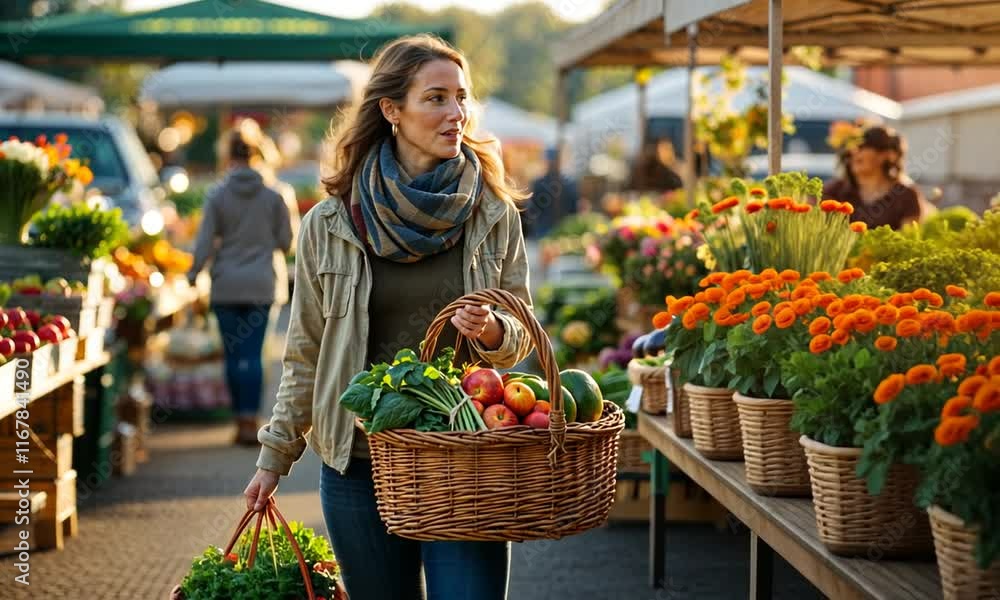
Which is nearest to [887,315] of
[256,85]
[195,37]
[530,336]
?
[530,336]

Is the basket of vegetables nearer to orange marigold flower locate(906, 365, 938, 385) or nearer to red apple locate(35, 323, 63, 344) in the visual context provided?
orange marigold flower locate(906, 365, 938, 385)

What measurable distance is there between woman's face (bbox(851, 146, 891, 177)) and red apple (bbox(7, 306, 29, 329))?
4.55 metres

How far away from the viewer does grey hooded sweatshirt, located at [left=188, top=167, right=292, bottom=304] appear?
8.64m

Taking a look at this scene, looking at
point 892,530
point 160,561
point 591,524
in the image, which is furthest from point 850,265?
point 160,561

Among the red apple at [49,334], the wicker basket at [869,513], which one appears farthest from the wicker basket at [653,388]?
the red apple at [49,334]

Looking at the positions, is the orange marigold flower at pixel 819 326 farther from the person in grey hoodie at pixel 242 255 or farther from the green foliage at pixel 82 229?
the person in grey hoodie at pixel 242 255

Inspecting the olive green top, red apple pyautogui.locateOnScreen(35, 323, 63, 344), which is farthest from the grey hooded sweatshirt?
the olive green top

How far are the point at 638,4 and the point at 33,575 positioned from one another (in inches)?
157

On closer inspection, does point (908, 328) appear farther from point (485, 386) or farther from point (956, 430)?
point (485, 386)

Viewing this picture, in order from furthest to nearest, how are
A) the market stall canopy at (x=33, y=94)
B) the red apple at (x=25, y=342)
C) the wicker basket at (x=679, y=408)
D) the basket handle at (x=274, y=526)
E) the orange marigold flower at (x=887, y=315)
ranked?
the market stall canopy at (x=33, y=94), the red apple at (x=25, y=342), the wicker basket at (x=679, y=408), the basket handle at (x=274, y=526), the orange marigold flower at (x=887, y=315)

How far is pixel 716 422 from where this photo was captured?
429 cm

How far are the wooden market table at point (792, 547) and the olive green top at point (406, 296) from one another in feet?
3.41

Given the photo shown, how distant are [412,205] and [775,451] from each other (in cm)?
124

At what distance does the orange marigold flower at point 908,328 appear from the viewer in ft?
10.2
